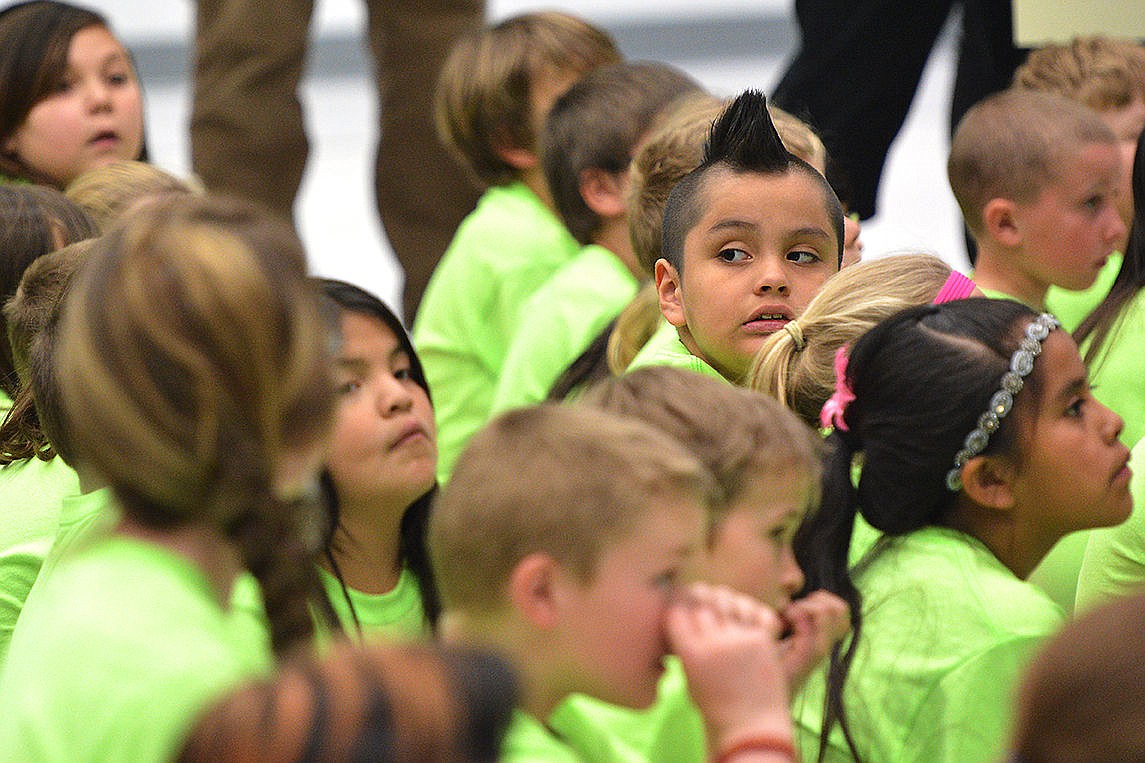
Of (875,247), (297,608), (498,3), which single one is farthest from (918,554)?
(498,3)

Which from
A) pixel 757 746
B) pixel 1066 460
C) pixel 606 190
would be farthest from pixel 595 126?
pixel 757 746

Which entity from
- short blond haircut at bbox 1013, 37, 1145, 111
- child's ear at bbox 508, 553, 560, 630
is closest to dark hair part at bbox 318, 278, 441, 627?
child's ear at bbox 508, 553, 560, 630

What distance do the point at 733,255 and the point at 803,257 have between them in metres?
0.09

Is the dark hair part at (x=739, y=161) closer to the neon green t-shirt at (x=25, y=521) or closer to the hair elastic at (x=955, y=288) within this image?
the hair elastic at (x=955, y=288)

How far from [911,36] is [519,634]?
2.43 metres

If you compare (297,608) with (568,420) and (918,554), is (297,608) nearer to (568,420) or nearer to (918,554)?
(568,420)

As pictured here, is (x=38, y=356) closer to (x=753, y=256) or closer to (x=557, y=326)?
(x=753, y=256)

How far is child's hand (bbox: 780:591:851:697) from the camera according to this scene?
148cm

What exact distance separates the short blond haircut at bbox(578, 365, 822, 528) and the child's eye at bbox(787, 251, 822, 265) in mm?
633

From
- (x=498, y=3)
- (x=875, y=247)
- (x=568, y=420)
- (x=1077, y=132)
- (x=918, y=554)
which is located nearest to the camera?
(x=568, y=420)

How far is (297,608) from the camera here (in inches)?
50.3

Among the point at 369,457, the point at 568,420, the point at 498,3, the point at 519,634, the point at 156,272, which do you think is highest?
the point at 156,272

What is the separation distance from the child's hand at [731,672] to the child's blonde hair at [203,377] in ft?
0.95

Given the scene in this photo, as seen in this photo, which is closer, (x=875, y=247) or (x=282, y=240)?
(x=282, y=240)
